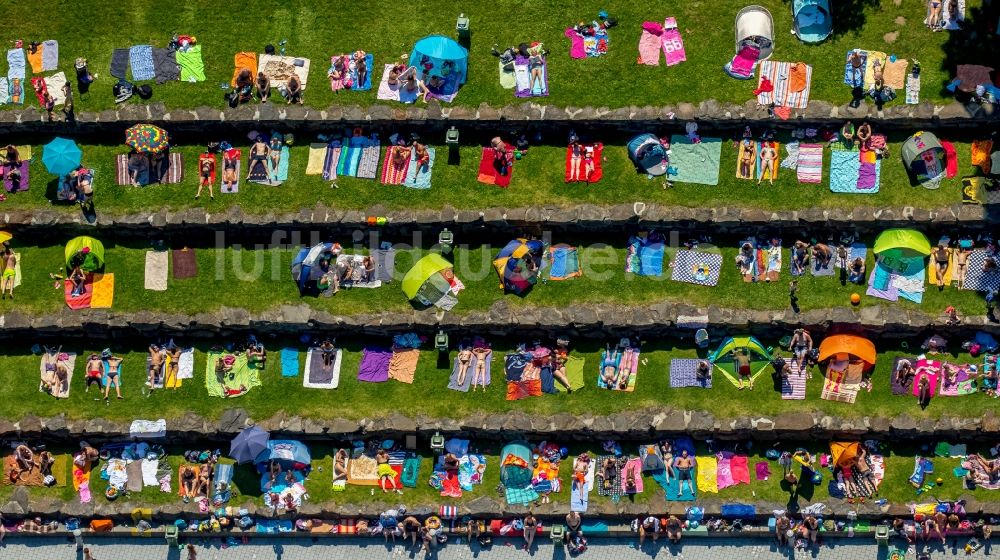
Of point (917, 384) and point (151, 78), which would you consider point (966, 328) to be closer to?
point (917, 384)

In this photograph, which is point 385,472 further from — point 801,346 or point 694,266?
point 801,346

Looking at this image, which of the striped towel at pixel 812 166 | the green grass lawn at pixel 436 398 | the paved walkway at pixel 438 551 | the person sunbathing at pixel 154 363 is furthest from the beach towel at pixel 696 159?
the person sunbathing at pixel 154 363

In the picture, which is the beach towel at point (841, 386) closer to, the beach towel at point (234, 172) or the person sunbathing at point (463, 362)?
the person sunbathing at point (463, 362)

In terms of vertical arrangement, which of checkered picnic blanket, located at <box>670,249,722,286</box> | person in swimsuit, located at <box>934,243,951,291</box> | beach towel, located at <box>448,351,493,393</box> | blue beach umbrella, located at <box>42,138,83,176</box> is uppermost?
blue beach umbrella, located at <box>42,138,83,176</box>

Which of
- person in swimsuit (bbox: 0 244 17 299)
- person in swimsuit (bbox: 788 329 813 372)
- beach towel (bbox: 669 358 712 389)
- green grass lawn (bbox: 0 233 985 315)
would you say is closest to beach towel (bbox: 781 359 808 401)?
person in swimsuit (bbox: 788 329 813 372)

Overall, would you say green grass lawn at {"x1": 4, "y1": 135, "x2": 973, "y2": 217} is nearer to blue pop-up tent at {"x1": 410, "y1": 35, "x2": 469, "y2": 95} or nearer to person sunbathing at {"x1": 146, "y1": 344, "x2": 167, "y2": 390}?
blue pop-up tent at {"x1": 410, "y1": 35, "x2": 469, "y2": 95}

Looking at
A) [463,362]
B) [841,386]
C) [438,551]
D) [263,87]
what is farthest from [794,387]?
[263,87]
